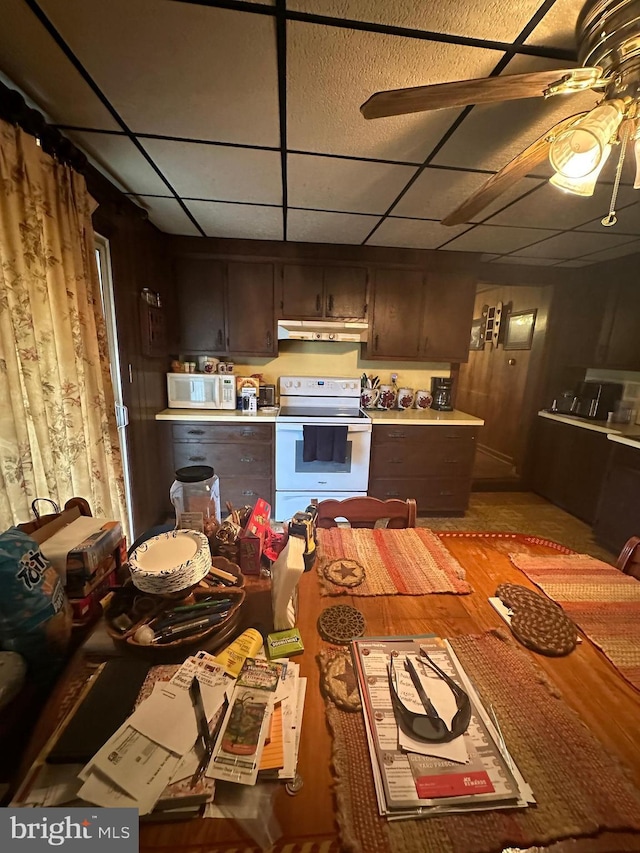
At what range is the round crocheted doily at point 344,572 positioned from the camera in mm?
1005

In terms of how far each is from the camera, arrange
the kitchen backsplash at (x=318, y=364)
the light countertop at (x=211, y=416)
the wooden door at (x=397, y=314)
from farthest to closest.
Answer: the kitchen backsplash at (x=318, y=364), the wooden door at (x=397, y=314), the light countertop at (x=211, y=416)

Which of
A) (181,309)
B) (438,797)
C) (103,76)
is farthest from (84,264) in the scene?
(438,797)

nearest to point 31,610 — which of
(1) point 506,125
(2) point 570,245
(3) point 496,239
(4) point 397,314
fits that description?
(1) point 506,125

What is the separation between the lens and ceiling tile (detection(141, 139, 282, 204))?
150 centimetres

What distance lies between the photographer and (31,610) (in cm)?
65

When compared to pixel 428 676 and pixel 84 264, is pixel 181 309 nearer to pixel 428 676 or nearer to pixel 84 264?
pixel 84 264

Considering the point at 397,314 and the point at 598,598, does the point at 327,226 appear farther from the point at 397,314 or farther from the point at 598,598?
the point at 598,598

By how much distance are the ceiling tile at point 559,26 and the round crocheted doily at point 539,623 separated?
1.53 metres

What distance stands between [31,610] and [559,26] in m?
1.88

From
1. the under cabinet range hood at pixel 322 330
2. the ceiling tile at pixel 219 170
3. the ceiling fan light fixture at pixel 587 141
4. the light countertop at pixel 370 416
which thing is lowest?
the light countertop at pixel 370 416

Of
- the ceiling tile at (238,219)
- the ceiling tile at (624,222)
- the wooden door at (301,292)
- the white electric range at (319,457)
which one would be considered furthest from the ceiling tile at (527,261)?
the ceiling tile at (238,219)

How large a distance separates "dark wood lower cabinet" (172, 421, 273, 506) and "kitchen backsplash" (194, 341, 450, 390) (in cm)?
Result: 71

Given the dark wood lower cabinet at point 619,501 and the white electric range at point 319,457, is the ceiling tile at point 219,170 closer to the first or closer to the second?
the white electric range at point 319,457

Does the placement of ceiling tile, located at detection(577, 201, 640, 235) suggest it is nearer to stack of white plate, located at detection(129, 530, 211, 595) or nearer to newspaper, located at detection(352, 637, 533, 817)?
newspaper, located at detection(352, 637, 533, 817)
